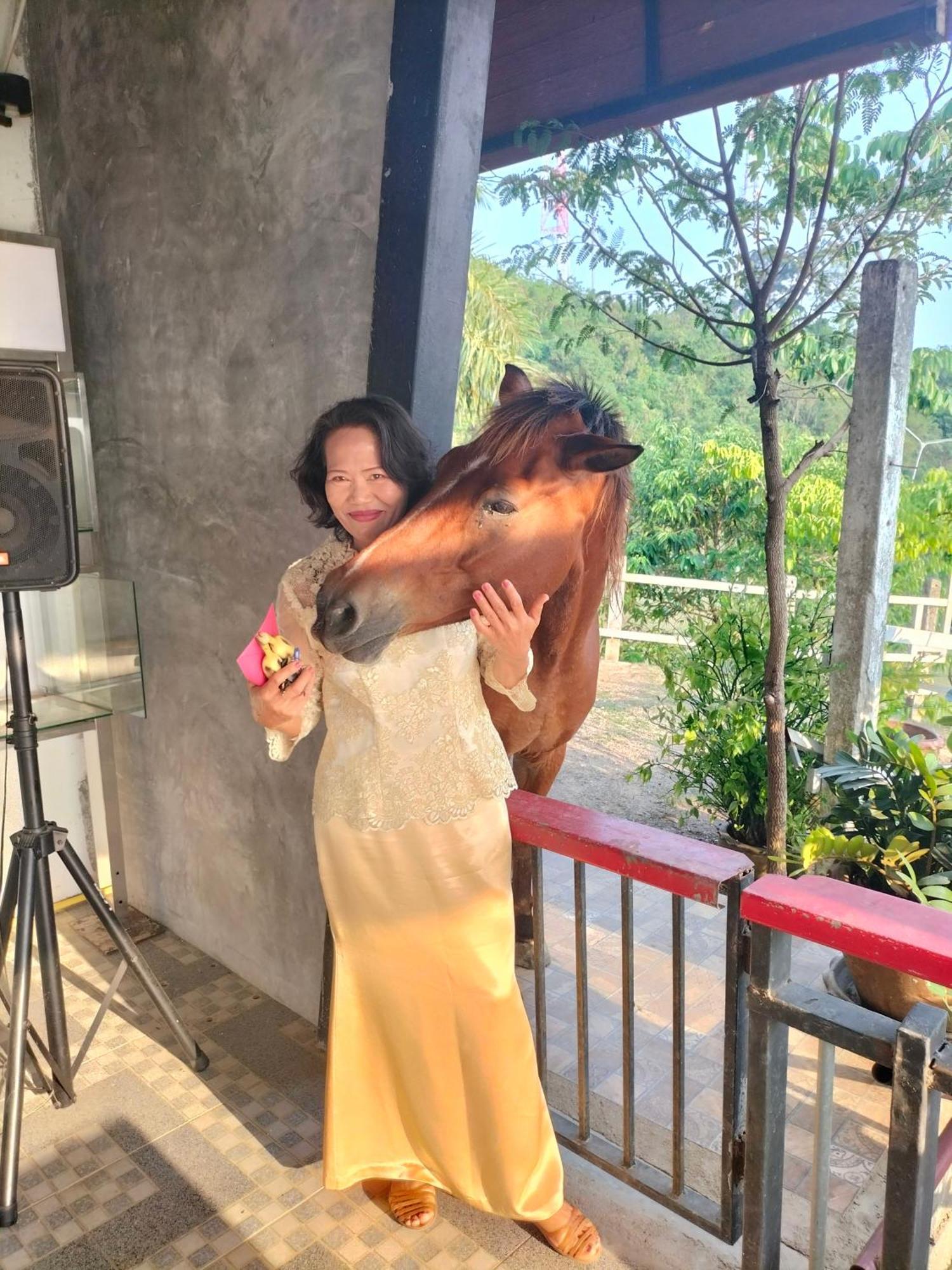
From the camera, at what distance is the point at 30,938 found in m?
1.85

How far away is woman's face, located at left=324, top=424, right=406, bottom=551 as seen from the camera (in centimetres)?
134

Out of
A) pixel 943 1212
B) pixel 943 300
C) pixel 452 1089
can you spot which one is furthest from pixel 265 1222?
pixel 943 300

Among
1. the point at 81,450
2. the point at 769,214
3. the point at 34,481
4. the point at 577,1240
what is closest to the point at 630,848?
the point at 577,1240

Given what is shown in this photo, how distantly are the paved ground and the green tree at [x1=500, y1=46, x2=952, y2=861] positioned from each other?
919mm

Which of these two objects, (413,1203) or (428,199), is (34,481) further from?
(413,1203)

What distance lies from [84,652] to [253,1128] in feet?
4.70

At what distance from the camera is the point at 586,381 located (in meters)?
1.32

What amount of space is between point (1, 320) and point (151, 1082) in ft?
6.96

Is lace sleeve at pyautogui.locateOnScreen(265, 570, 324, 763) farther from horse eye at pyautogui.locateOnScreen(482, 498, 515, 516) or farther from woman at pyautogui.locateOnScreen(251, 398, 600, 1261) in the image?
horse eye at pyautogui.locateOnScreen(482, 498, 515, 516)

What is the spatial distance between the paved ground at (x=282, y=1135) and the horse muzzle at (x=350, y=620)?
47.6 inches

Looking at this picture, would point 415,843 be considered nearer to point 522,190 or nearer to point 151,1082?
point 151,1082

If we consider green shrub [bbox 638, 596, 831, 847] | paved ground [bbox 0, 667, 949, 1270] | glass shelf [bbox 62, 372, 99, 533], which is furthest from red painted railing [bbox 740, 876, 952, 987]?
glass shelf [bbox 62, 372, 99, 533]

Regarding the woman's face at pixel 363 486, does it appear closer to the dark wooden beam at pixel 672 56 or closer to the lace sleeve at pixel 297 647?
the lace sleeve at pixel 297 647

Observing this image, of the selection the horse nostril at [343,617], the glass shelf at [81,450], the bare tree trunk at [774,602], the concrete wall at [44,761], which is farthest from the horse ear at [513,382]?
the concrete wall at [44,761]
